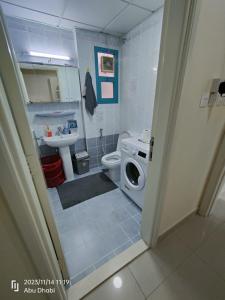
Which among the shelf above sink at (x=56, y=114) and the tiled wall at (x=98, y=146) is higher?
the shelf above sink at (x=56, y=114)

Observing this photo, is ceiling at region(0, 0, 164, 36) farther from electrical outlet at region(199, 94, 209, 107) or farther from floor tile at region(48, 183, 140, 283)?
floor tile at region(48, 183, 140, 283)

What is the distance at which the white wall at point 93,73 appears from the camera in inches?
80.3

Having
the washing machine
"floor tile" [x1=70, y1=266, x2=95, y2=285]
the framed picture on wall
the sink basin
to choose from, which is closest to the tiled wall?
the sink basin

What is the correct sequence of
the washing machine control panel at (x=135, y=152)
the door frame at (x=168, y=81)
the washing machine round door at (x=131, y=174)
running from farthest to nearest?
the washing machine round door at (x=131, y=174)
the washing machine control panel at (x=135, y=152)
the door frame at (x=168, y=81)

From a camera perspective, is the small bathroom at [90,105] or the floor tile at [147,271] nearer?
the floor tile at [147,271]

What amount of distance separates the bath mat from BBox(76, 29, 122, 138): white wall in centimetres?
83

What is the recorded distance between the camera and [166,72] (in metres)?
0.72

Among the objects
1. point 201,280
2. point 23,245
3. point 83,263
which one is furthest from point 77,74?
point 201,280

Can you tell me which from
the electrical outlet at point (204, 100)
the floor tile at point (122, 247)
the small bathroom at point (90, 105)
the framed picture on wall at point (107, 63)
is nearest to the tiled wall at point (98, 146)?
the small bathroom at point (90, 105)

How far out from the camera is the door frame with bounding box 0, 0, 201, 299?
0.51 m

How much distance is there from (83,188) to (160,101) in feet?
5.87

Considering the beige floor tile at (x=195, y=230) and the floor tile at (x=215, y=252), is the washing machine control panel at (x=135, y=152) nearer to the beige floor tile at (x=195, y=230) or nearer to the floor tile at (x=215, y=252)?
the beige floor tile at (x=195, y=230)

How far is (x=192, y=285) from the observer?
100cm

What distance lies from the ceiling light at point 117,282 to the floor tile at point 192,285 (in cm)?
22
